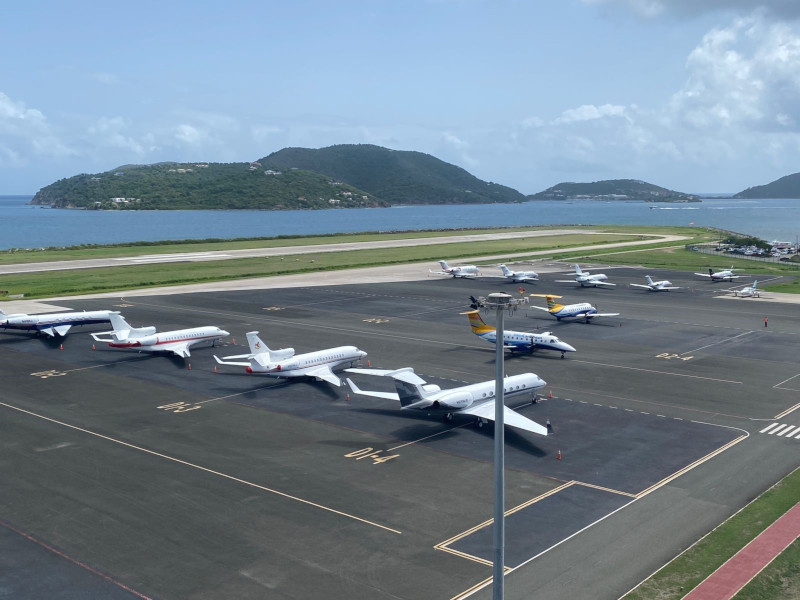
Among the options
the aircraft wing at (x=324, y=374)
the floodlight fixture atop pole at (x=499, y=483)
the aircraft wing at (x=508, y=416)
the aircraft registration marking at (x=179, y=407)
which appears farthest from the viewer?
the aircraft wing at (x=324, y=374)

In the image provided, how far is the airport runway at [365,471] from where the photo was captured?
34.2 meters

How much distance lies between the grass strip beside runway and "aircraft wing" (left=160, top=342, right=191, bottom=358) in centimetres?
5679

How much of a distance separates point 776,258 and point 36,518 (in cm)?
20112

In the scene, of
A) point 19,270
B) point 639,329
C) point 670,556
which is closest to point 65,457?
point 670,556

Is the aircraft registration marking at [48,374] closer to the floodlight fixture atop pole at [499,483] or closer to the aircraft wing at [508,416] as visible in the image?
the aircraft wing at [508,416]

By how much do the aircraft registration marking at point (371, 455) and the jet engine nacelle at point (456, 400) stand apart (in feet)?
24.0

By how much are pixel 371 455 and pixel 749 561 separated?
78.1ft

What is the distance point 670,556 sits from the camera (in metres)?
35.5

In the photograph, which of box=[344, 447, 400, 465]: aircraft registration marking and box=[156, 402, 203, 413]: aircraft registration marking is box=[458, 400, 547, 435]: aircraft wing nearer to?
box=[344, 447, 400, 465]: aircraft registration marking

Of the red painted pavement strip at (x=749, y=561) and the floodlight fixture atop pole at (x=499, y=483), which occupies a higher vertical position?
the floodlight fixture atop pole at (x=499, y=483)

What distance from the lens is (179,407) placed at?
61.1m

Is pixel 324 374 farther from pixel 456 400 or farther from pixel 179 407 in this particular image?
pixel 456 400

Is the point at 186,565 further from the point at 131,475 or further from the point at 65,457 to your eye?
the point at 65,457

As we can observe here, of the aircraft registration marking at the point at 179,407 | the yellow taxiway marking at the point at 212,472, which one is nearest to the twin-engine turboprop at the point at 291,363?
the aircraft registration marking at the point at 179,407
